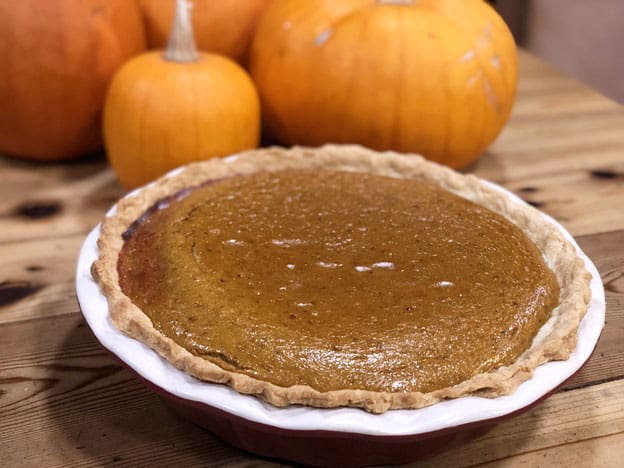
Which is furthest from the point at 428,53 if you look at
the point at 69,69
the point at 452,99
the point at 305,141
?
the point at 69,69

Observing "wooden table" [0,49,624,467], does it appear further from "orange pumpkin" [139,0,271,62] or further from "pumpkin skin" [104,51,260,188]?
"orange pumpkin" [139,0,271,62]

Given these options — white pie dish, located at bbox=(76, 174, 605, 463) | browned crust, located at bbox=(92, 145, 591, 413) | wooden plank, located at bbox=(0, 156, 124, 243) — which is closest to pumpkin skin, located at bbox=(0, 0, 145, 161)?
wooden plank, located at bbox=(0, 156, 124, 243)

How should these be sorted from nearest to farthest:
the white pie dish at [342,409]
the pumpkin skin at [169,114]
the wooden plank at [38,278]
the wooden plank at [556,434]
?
the white pie dish at [342,409]
the wooden plank at [556,434]
the wooden plank at [38,278]
the pumpkin skin at [169,114]

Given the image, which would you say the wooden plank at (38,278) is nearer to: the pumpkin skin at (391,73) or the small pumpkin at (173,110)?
the small pumpkin at (173,110)

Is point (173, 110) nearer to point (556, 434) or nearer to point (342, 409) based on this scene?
point (342, 409)

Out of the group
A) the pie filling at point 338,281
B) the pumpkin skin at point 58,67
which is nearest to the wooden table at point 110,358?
the pumpkin skin at point 58,67

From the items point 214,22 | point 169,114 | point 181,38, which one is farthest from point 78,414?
point 214,22
